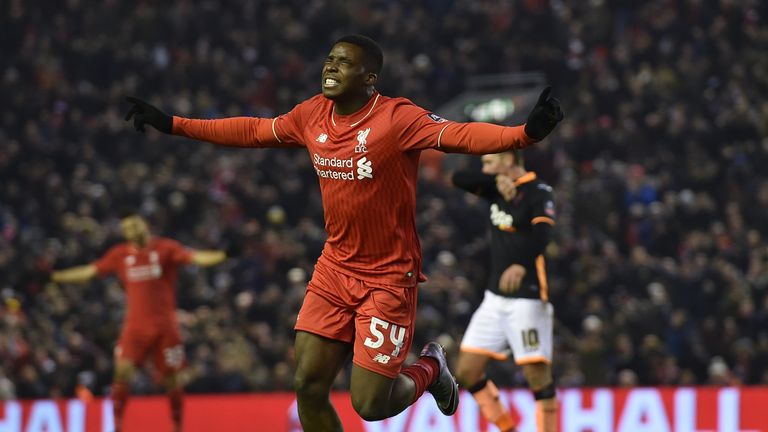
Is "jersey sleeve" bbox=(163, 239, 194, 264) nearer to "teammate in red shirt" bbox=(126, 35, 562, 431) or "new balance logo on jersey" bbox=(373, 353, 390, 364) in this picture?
"teammate in red shirt" bbox=(126, 35, 562, 431)

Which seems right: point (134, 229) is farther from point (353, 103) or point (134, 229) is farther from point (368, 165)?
point (368, 165)

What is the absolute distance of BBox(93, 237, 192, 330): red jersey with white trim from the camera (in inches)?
543

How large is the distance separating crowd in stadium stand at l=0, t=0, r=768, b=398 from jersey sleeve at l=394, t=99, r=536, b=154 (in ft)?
25.4

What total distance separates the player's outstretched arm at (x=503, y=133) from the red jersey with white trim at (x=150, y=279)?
22.2ft

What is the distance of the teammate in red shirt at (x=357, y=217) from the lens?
777 cm

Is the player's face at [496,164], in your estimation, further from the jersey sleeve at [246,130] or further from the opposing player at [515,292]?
the jersey sleeve at [246,130]

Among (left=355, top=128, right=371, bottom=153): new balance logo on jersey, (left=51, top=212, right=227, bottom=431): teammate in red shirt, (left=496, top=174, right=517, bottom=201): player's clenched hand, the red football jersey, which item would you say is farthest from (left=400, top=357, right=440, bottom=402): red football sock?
(left=51, top=212, right=227, bottom=431): teammate in red shirt

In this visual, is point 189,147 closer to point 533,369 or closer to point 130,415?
point 130,415

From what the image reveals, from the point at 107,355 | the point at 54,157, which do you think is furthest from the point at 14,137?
the point at 107,355

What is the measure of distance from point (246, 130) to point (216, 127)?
0.19 metres

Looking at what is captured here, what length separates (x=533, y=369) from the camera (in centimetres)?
1052

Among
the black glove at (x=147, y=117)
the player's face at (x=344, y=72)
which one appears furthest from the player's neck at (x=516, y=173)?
the black glove at (x=147, y=117)

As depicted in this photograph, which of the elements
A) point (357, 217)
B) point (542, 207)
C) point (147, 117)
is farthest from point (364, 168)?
point (542, 207)

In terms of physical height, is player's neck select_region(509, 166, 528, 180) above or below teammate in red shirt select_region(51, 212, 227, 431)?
above
